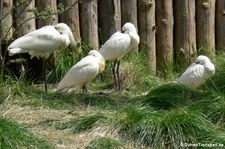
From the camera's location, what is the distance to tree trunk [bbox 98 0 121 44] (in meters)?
8.44

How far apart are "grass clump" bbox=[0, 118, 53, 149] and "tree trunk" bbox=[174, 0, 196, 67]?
13.6ft

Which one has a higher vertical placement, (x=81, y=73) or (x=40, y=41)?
(x=40, y=41)

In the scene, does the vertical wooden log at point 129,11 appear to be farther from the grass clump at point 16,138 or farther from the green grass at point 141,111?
the grass clump at point 16,138

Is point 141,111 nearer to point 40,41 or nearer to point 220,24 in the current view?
point 40,41

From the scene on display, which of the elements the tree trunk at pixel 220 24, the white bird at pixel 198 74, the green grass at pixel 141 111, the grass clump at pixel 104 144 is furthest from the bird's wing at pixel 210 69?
the grass clump at pixel 104 144

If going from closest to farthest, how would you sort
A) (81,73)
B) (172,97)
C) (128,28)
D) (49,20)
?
(172,97), (81,73), (128,28), (49,20)

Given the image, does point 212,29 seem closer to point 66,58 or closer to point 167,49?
point 167,49

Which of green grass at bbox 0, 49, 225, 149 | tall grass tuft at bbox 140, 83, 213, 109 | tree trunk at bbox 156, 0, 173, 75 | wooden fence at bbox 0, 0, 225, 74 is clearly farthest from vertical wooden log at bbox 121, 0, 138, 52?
tall grass tuft at bbox 140, 83, 213, 109

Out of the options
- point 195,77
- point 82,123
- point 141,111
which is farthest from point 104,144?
point 195,77

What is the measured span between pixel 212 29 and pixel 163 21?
2.87 feet

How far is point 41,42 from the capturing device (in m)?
7.35

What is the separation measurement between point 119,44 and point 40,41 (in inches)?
42.0

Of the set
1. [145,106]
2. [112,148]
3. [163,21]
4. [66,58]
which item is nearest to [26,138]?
[112,148]

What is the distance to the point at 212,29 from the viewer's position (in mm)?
9164
